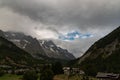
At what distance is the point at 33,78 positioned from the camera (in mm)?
198625

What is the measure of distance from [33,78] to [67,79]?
22930mm

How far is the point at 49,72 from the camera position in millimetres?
192625

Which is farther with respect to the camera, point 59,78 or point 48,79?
point 59,78

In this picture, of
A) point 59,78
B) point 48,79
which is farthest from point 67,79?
point 48,79

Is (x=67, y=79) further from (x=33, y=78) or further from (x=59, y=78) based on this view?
(x=33, y=78)

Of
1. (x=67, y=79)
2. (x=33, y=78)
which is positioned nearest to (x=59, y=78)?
(x=67, y=79)

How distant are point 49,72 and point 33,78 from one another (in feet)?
43.9

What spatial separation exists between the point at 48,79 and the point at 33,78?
51.6ft

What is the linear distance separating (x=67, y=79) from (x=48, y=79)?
17.5 meters

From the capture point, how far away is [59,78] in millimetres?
199375

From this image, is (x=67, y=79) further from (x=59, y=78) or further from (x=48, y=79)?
(x=48, y=79)

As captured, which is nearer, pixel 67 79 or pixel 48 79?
pixel 48 79

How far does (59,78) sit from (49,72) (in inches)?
415
